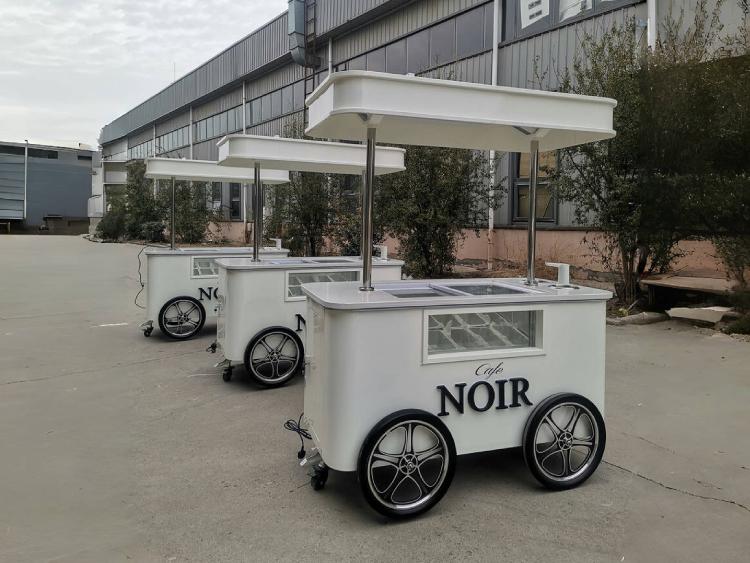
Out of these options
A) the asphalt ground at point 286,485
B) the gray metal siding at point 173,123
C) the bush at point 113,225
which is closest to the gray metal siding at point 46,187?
the gray metal siding at point 173,123

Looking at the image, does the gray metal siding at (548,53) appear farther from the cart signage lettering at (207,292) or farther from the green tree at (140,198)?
the green tree at (140,198)

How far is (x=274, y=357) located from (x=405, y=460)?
2.86 meters

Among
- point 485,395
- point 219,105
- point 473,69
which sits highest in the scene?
point 219,105

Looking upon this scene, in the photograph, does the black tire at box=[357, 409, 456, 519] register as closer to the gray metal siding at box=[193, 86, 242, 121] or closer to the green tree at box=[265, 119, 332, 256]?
the green tree at box=[265, 119, 332, 256]

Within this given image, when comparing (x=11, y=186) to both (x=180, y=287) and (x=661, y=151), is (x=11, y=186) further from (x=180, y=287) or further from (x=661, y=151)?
(x=661, y=151)

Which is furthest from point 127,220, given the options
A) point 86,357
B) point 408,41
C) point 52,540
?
point 52,540

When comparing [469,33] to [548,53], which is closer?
[548,53]

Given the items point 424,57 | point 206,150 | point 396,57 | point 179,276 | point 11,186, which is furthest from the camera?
point 11,186

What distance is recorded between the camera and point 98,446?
169 inches

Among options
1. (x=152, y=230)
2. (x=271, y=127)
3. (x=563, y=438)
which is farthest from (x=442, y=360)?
(x=152, y=230)

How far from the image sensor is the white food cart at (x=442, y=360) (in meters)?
3.13

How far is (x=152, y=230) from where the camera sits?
30.5m

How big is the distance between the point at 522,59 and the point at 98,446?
12.4 m

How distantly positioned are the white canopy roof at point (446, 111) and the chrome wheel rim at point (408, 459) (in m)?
1.73
